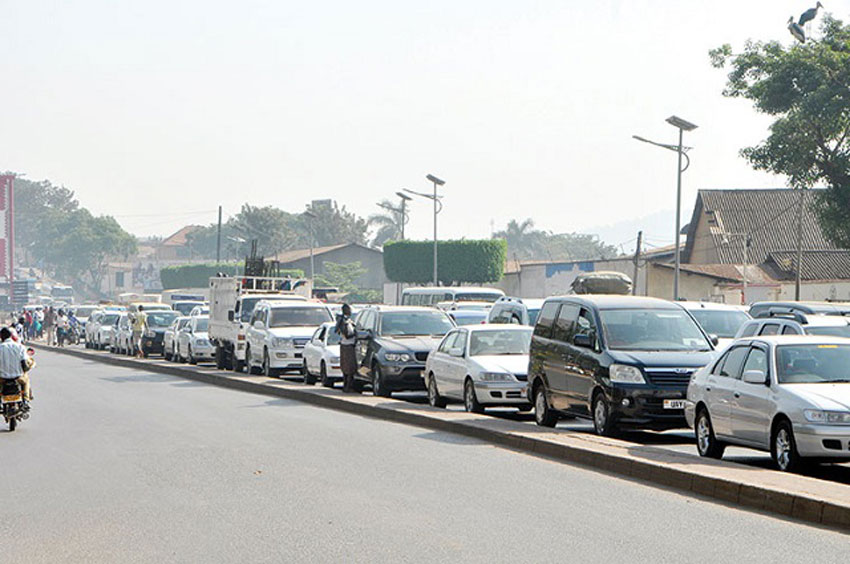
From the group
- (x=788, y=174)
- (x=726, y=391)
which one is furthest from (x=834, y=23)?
(x=726, y=391)

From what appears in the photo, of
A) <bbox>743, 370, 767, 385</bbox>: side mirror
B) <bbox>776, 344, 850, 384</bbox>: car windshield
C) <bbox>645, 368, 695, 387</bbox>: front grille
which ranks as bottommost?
<bbox>645, 368, 695, 387</bbox>: front grille

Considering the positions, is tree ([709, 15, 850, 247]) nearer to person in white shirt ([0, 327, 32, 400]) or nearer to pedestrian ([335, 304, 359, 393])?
pedestrian ([335, 304, 359, 393])

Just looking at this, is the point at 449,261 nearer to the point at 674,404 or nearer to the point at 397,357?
the point at 397,357

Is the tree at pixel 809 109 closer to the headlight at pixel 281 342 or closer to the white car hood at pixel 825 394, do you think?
the headlight at pixel 281 342

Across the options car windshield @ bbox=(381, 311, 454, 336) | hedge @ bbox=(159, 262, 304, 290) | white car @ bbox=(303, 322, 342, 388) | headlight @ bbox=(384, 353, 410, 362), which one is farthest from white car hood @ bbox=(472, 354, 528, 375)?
hedge @ bbox=(159, 262, 304, 290)

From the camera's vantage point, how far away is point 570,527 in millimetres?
10453

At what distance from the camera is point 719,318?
2486 cm

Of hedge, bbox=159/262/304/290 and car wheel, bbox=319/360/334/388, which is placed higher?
hedge, bbox=159/262/304/290

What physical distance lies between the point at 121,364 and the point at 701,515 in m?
39.3

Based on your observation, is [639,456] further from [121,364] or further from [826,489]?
[121,364]

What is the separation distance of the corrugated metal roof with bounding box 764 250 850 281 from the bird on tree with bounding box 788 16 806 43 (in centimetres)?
2914

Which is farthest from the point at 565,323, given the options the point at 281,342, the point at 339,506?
the point at 281,342

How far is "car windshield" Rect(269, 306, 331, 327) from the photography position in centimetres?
3603

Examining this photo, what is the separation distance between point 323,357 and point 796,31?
69.2ft
